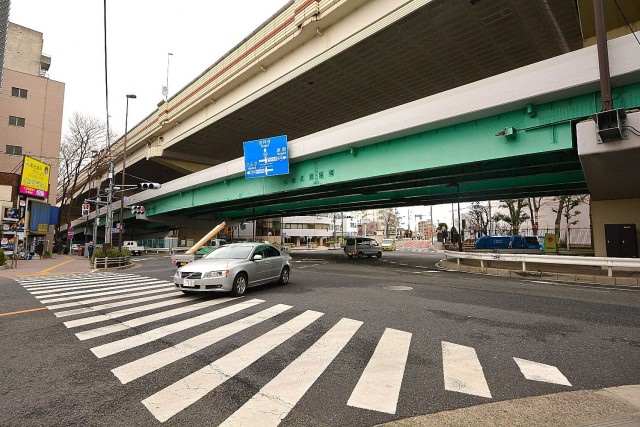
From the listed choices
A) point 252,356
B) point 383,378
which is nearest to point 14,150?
point 252,356

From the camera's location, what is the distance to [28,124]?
40.1 metres

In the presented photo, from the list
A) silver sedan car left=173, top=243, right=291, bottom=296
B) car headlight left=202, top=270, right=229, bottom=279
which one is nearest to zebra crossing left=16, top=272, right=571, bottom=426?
silver sedan car left=173, top=243, right=291, bottom=296

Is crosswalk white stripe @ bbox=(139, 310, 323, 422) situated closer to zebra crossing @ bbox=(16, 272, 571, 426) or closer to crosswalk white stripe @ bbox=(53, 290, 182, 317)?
zebra crossing @ bbox=(16, 272, 571, 426)

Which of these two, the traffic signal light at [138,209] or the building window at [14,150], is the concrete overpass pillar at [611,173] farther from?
the building window at [14,150]

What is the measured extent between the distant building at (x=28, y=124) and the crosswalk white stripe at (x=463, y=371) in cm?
4202

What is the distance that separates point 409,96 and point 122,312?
2254cm

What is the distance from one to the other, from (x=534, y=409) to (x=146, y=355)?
4763 millimetres

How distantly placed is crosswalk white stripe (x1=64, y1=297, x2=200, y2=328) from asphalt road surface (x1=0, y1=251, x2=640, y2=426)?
0.06 meters

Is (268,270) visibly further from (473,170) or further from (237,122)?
(237,122)

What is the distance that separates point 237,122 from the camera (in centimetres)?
2800

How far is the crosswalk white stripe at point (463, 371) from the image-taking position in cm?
375

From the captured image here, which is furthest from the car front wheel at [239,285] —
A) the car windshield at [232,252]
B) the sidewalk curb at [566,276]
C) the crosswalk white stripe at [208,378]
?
the sidewalk curb at [566,276]

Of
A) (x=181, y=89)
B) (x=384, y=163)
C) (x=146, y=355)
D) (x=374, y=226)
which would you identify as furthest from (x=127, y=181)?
(x=374, y=226)

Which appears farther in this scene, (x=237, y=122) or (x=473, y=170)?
(x=237, y=122)
